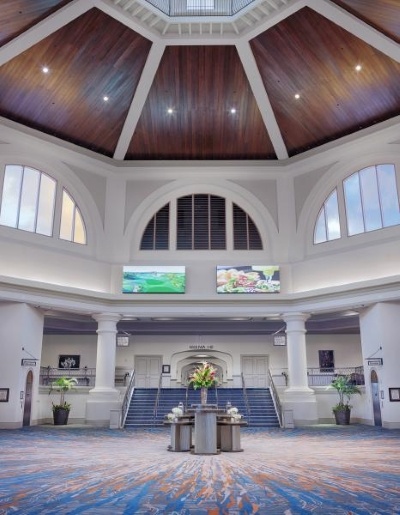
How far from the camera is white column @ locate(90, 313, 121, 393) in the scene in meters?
18.3

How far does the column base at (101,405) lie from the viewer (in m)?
17.7

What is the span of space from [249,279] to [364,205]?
5.33 meters

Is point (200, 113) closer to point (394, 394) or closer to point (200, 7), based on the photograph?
point (200, 7)

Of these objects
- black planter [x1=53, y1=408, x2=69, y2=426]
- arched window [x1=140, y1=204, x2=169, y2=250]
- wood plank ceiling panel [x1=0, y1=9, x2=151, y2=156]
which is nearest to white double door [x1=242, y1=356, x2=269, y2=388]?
arched window [x1=140, y1=204, x2=169, y2=250]

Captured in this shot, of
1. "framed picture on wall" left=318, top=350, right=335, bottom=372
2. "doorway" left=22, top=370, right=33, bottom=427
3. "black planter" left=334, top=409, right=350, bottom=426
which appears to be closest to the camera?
"doorway" left=22, top=370, right=33, bottom=427

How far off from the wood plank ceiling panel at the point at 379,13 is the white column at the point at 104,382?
13649 millimetres

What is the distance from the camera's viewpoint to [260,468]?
8.23 metres

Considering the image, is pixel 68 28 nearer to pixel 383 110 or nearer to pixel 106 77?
pixel 106 77

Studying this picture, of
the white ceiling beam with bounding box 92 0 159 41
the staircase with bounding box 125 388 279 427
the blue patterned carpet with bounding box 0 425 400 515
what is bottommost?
the blue patterned carpet with bounding box 0 425 400 515

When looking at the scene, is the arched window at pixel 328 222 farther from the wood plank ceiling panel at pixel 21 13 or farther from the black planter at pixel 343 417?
the wood plank ceiling panel at pixel 21 13

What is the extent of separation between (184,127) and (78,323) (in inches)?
428

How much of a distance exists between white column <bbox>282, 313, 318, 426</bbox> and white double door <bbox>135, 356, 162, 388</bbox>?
832cm

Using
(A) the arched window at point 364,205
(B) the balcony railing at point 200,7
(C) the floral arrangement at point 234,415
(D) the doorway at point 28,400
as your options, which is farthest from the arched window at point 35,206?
(C) the floral arrangement at point 234,415

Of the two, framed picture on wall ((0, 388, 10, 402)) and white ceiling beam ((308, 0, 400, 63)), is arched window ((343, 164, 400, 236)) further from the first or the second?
framed picture on wall ((0, 388, 10, 402))
